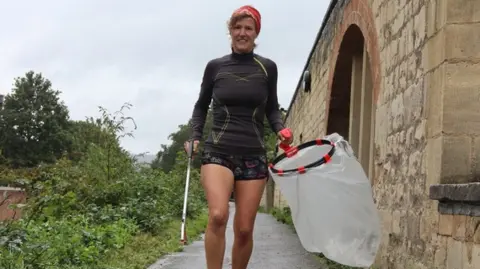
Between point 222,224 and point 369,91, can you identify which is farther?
point 369,91

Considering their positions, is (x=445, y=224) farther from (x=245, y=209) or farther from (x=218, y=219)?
(x=218, y=219)

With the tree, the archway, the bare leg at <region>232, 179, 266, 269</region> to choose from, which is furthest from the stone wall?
the tree

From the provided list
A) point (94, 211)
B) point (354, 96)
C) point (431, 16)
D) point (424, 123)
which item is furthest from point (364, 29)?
point (94, 211)

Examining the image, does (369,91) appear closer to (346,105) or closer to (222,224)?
(346,105)

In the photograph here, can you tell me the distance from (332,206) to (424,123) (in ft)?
3.06

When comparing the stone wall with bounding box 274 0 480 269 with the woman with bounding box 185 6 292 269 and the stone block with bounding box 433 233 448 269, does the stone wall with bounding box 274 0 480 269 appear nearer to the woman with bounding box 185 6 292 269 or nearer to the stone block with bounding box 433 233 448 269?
the stone block with bounding box 433 233 448 269

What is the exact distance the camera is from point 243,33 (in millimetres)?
3795

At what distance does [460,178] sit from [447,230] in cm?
32

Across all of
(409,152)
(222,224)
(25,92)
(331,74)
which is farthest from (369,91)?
(25,92)

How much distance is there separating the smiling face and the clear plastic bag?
75cm

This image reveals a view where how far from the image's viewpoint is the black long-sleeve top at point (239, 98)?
3715mm

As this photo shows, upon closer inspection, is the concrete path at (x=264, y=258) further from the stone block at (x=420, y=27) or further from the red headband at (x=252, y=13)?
the red headband at (x=252, y=13)

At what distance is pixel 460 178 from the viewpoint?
3695mm

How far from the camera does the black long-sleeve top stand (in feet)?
12.2
